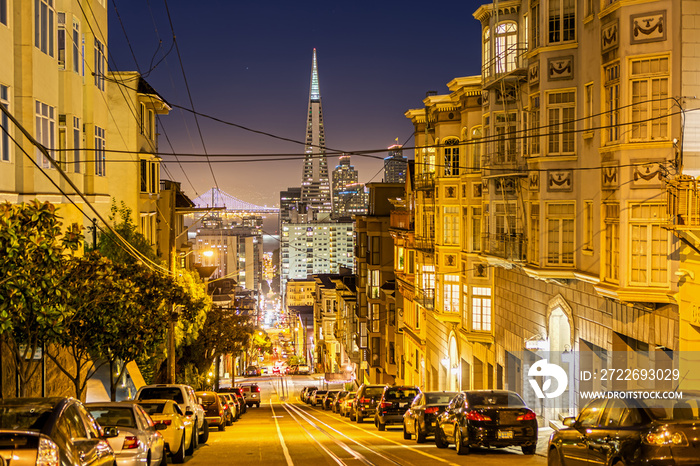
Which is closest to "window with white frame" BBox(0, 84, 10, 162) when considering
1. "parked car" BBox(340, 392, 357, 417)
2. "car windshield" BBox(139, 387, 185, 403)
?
"car windshield" BBox(139, 387, 185, 403)

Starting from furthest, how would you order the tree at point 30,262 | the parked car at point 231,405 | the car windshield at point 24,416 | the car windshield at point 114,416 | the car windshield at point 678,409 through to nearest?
1. the parked car at point 231,405
2. the car windshield at point 114,416
3. the tree at point 30,262
4. the car windshield at point 678,409
5. the car windshield at point 24,416

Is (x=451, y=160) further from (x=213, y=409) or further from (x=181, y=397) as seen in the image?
(x=181, y=397)

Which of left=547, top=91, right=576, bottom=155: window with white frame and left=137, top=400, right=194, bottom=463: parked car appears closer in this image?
left=137, top=400, right=194, bottom=463: parked car

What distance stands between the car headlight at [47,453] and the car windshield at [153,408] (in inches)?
355

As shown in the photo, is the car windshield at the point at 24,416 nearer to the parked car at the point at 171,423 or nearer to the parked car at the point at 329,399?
the parked car at the point at 171,423

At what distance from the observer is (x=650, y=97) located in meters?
18.7

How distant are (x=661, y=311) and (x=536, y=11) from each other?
11.6 meters

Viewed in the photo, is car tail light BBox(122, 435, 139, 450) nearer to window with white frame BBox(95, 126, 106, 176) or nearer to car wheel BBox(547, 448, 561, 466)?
car wheel BBox(547, 448, 561, 466)

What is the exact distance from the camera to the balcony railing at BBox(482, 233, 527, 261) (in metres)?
27.7

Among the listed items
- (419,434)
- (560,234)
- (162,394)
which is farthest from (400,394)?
(162,394)

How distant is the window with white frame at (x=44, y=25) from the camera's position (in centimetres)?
2234

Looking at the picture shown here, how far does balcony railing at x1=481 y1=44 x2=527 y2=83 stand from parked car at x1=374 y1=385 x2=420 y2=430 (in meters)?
11.6

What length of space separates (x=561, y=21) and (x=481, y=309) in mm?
14281

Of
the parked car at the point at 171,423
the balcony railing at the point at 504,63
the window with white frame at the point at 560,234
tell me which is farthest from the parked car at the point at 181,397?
the balcony railing at the point at 504,63
